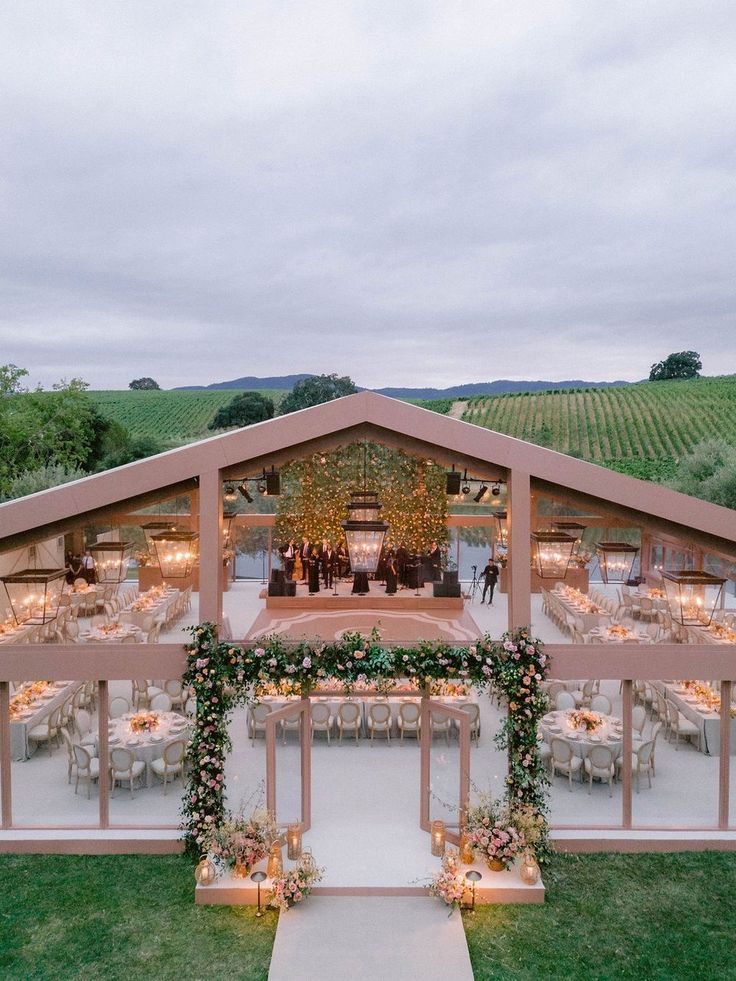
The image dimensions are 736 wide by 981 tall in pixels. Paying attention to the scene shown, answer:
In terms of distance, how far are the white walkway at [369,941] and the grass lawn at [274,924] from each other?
22 centimetres

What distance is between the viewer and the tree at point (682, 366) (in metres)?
96.3

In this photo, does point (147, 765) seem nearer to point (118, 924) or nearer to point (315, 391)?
point (118, 924)

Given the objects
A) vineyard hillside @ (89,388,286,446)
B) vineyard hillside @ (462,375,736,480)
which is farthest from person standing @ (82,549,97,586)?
vineyard hillside @ (89,388,286,446)

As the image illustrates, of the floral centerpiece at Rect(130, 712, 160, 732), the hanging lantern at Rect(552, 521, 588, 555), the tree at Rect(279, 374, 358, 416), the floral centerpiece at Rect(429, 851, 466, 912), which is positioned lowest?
the floral centerpiece at Rect(429, 851, 466, 912)

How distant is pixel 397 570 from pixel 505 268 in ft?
218

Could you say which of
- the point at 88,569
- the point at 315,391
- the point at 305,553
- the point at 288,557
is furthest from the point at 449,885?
the point at 315,391

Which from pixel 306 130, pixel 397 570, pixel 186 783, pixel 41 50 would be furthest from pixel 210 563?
pixel 306 130

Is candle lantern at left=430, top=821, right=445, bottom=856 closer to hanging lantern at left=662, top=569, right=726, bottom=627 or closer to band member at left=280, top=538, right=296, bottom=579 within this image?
hanging lantern at left=662, top=569, right=726, bottom=627

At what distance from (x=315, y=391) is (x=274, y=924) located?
70353 mm

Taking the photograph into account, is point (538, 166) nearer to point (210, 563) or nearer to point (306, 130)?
point (306, 130)

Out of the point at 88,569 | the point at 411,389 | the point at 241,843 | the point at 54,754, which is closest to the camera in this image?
the point at 241,843

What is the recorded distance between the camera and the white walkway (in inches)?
306

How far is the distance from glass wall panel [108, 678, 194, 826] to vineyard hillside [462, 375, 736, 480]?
4353cm

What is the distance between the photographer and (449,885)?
347 inches
